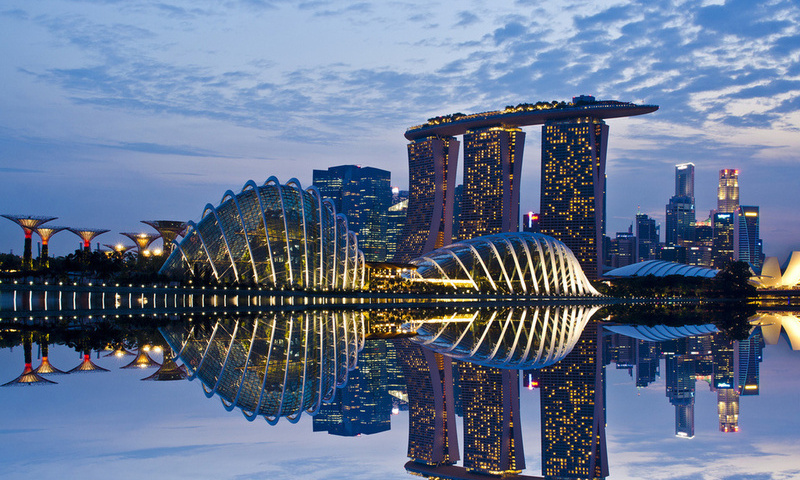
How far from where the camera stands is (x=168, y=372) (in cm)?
3170

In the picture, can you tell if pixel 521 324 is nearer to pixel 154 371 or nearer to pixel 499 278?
pixel 154 371

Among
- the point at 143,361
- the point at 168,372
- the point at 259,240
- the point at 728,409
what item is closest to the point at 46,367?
the point at 143,361

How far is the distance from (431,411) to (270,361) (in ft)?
24.8

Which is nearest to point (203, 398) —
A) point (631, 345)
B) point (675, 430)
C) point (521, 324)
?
point (675, 430)

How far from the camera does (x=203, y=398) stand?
27.5 m

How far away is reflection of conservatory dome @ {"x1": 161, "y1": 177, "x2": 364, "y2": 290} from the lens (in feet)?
284

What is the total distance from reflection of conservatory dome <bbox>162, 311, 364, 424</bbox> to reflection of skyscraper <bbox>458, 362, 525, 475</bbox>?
476 cm

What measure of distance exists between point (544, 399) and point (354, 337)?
19322 mm

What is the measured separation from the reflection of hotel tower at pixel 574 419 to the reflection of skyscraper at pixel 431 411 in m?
3.21

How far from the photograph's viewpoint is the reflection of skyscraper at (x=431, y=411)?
25641mm

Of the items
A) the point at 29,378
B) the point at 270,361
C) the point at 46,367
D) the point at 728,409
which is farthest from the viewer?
the point at 270,361

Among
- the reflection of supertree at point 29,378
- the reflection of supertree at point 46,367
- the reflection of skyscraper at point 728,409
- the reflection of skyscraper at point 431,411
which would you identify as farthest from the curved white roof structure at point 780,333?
the reflection of supertree at point 29,378

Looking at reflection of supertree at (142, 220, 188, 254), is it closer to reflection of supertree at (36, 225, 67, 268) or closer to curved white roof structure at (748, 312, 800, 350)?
reflection of supertree at (36, 225, 67, 268)

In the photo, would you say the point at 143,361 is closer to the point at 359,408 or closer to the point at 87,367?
the point at 87,367
